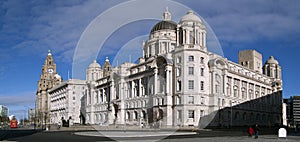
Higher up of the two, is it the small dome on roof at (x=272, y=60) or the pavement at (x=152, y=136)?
the small dome on roof at (x=272, y=60)

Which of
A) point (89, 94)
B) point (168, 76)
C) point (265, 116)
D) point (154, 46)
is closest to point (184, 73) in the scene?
point (168, 76)

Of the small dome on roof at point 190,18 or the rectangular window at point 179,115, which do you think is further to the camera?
the small dome on roof at point 190,18

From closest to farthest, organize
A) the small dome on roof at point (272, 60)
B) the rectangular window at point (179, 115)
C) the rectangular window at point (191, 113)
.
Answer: the rectangular window at point (191, 113)
the rectangular window at point (179, 115)
the small dome on roof at point (272, 60)

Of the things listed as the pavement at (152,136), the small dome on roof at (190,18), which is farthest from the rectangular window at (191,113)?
the pavement at (152,136)

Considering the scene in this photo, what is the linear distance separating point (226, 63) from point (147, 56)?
28566mm

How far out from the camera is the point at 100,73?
152 metres

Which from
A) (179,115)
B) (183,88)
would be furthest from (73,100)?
(183,88)

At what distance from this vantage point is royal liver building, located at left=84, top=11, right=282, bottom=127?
92812 mm

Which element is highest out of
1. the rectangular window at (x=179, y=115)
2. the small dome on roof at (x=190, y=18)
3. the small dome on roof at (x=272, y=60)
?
the small dome on roof at (x=190, y=18)

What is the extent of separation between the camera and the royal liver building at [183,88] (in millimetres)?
92812

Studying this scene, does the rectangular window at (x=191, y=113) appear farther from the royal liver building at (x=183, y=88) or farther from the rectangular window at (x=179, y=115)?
the rectangular window at (x=179, y=115)

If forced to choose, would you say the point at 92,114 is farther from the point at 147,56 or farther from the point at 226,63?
the point at 226,63

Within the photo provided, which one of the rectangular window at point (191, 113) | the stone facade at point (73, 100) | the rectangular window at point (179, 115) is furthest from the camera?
the stone facade at point (73, 100)

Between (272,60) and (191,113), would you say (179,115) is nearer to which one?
(191,113)
